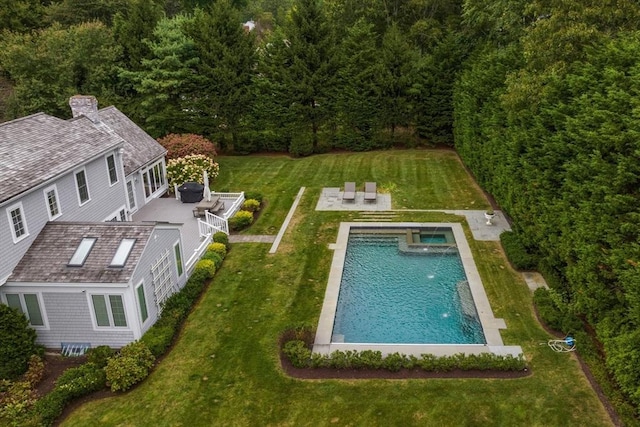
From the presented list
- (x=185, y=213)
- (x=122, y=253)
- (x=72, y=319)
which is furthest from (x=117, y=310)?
(x=185, y=213)

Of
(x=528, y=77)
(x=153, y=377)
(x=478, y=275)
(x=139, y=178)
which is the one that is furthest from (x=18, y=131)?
(x=528, y=77)

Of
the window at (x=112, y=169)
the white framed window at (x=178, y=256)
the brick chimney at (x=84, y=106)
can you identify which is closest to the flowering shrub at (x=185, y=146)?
the brick chimney at (x=84, y=106)

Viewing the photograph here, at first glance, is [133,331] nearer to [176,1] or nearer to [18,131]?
[18,131]

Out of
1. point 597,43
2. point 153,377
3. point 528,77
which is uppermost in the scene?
point 597,43

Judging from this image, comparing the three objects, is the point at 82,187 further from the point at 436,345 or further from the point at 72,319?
the point at 436,345

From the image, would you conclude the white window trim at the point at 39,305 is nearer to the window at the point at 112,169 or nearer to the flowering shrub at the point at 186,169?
the window at the point at 112,169

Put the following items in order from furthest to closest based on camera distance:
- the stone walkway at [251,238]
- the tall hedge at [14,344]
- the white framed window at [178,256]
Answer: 1. the stone walkway at [251,238]
2. the white framed window at [178,256]
3. the tall hedge at [14,344]
